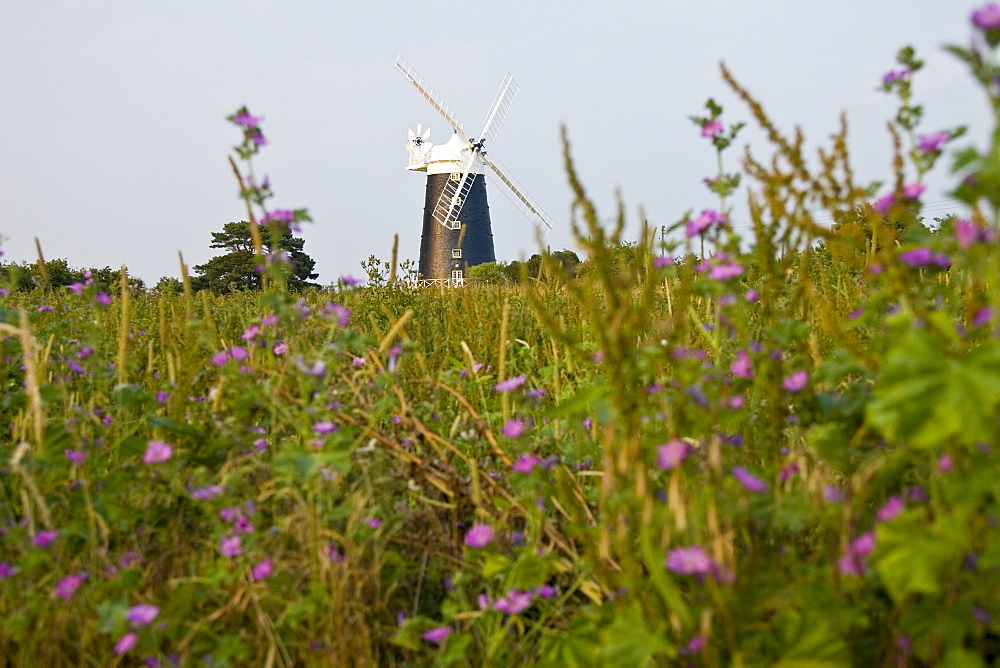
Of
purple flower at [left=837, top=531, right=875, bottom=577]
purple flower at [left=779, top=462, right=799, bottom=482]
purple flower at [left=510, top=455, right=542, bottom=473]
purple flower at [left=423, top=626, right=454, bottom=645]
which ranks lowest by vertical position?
purple flower at [left=423, top=626, right=454, bottom=645]

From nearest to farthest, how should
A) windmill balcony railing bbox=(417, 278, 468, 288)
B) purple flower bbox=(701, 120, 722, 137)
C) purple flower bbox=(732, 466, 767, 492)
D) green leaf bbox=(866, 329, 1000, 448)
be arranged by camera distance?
green leaf bbox=(866, 329, 1000, 448)
purple flower bbox=(732, 466, 767, 492)
purple flower bbox=(701, 120, 722, 137)
windmill balcony railing bbox=(417, 278, 468, 288)

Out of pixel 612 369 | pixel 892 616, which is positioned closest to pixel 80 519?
pixel 612 369

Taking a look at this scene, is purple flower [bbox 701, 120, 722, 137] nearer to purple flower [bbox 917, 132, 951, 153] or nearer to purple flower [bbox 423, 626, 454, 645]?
purple flower [bbox 917, 132, 951, 153]

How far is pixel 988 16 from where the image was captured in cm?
110

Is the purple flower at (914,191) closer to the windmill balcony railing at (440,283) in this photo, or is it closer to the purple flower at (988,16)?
the purple flower at (988,16)

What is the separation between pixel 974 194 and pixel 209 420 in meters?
1.87

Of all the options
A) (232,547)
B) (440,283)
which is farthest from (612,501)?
(440,283)

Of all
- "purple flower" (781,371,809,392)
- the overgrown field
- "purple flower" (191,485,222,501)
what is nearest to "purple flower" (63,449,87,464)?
the overgrown field

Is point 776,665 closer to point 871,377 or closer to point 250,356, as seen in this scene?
point 871,377

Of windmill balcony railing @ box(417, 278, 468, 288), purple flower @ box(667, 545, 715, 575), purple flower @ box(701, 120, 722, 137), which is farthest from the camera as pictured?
windmill balcony railing @ box(417, 278, 468, 288)

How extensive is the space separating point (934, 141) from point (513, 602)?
1.37 metres

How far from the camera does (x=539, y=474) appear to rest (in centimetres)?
185

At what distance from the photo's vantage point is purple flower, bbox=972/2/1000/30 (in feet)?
3.61

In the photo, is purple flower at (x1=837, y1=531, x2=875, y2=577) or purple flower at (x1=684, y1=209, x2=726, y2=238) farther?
purple flower at (x1=684, y1=209, x2=726, y2=238)
